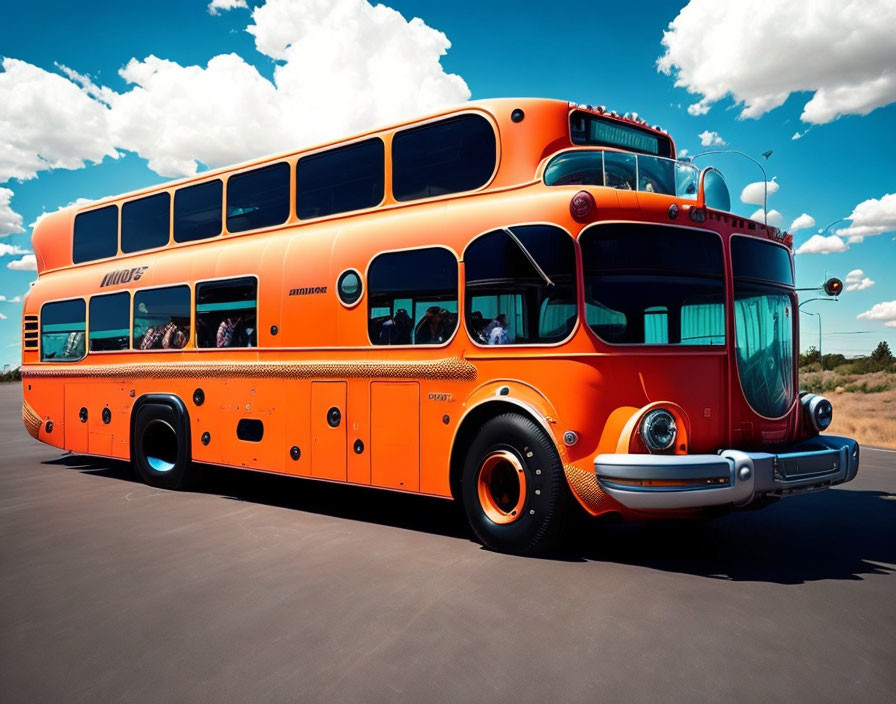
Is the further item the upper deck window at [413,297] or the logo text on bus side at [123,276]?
the logo text on bus side at [123,276]

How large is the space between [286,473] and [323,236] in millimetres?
2596

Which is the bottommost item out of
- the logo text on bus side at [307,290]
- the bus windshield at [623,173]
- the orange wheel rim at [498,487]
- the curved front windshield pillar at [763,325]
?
the orange wheel rim at [498,487]

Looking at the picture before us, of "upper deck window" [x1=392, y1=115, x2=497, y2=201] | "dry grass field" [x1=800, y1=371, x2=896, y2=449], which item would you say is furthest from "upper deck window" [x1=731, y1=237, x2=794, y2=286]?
"dry grass field" [x1=800, y1=371, x2=896, y2=449]

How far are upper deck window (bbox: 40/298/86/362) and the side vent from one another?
0.16m

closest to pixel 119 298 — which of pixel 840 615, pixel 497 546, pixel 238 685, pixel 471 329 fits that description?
pixel 471 329

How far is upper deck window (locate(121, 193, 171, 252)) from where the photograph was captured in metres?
9.20

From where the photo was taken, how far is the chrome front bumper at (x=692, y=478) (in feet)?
15.4

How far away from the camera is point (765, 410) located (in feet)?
18.6

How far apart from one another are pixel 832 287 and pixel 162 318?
25.8 feet

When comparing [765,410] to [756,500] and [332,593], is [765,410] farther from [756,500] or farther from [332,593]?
[332,593]

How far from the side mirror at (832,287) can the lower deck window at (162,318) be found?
7.20 metres

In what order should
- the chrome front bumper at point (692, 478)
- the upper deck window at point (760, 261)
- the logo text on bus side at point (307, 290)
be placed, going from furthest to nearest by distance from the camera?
the logo text on bus side at point (307, 290), the upper deck window at point (760, 261), the chrome front bumper at point (692, 478)

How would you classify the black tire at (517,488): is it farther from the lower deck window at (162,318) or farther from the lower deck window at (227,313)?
the lower deck window at (162,318)

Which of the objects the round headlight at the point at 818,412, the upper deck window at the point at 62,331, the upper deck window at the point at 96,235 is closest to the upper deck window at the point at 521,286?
the round headlight at the point at 818,412
